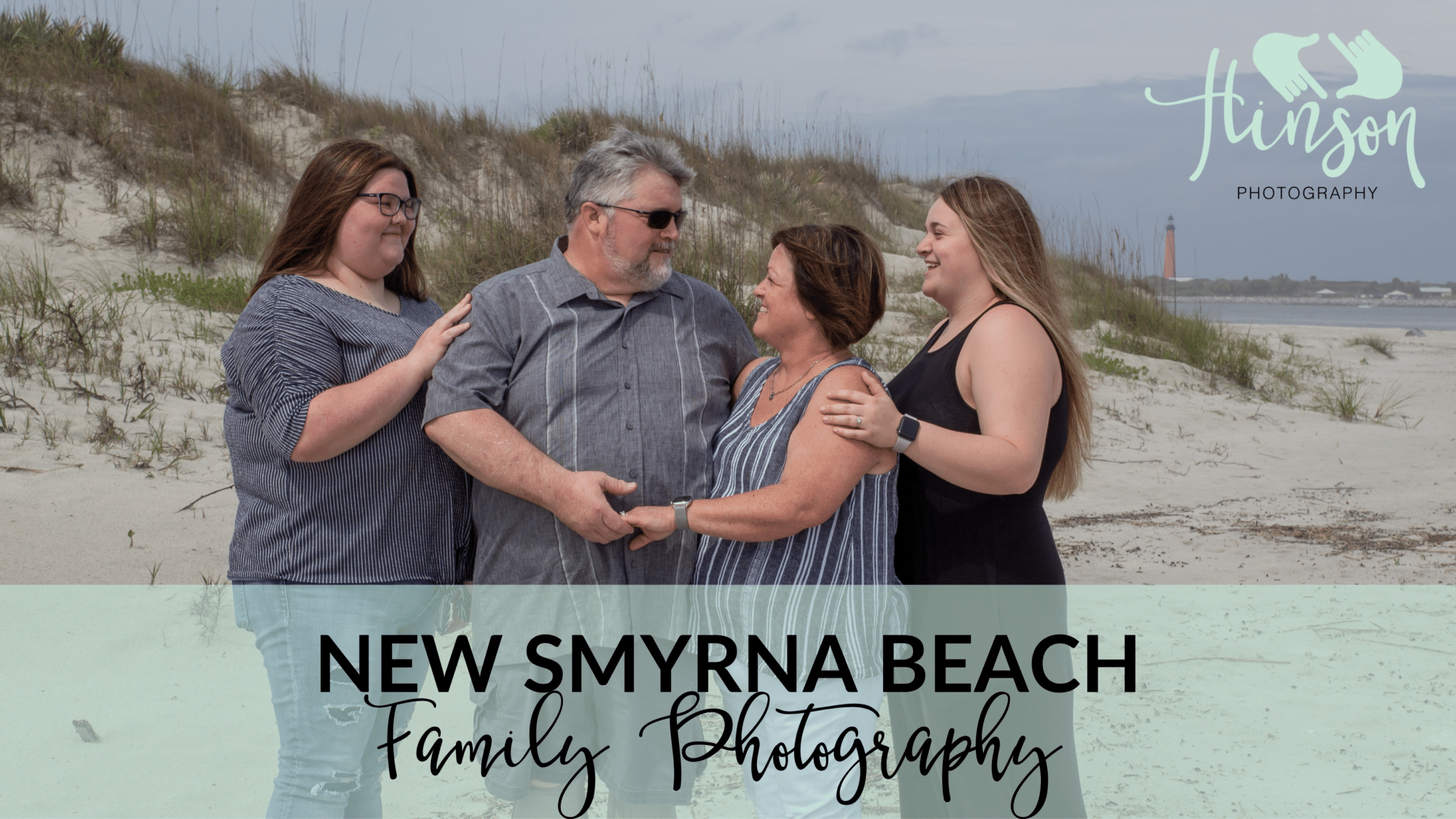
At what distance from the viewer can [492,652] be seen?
2.62 m

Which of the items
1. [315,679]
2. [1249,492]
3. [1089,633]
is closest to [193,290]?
[315,679]

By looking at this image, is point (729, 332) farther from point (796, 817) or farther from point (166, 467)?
point (166, 467)

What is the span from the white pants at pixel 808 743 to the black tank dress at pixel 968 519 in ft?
1.19

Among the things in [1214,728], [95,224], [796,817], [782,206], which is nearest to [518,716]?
[796,817]

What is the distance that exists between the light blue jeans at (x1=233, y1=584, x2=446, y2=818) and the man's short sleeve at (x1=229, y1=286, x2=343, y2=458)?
1.21ft

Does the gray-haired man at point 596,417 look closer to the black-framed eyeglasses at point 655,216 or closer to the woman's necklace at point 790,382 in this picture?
the black-framed eyeglasses at point 655,216

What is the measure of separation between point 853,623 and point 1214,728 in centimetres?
260

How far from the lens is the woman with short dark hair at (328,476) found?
2.43 m

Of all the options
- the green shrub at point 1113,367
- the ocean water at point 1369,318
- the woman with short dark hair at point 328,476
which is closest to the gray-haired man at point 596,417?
the woman with short dark hair at point 328,476

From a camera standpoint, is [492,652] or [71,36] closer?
[492,652]

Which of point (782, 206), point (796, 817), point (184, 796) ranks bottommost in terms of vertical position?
point (184, 796)

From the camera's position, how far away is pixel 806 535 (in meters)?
2.41

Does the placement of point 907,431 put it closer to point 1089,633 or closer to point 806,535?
point 806,535

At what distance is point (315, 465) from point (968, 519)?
158 cm
